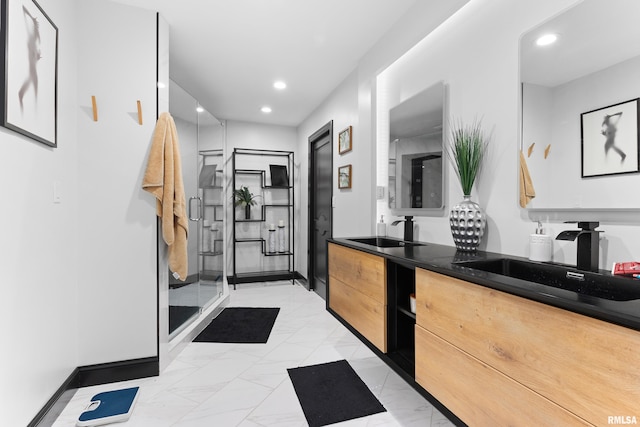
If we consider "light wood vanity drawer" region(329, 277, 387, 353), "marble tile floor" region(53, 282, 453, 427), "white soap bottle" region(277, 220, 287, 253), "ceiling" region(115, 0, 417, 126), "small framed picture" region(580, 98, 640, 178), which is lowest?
"marble tile floor" region(53, 282, 453, 427)

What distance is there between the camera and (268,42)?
8.37 ft

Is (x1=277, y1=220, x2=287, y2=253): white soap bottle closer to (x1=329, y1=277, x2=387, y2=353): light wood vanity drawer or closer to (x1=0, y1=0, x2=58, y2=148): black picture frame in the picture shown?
(x1=329, y1=277, x2=387, y2=353): light wood vanity drawer

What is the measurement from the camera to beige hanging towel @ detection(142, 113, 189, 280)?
6.80ft

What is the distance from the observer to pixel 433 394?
1.23 metres

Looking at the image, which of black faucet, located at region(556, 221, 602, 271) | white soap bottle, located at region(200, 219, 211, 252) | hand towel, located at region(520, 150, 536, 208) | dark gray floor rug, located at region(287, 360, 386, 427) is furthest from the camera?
white soap bottle, located at region(200, 219, 211, 252)

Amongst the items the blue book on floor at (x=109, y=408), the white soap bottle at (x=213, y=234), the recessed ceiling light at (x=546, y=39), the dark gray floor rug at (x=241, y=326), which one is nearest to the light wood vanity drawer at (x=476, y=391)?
the recessed ceiling light at (x=546, y=39)

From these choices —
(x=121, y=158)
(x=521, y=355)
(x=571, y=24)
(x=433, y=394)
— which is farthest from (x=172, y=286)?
(x=571, y=24)

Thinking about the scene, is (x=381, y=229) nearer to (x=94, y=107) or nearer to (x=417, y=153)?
(x=417, y=153)

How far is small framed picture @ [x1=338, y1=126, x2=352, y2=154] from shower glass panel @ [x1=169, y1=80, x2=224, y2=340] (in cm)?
144

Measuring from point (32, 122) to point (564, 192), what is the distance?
8.07 feet

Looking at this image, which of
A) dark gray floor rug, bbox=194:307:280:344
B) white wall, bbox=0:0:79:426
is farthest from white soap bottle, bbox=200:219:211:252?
white wall, bbox=0:0:79:426

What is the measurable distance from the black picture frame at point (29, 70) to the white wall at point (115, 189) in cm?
30

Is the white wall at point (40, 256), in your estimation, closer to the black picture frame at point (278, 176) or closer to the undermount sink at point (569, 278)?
the undermount sink at point (569, 278)

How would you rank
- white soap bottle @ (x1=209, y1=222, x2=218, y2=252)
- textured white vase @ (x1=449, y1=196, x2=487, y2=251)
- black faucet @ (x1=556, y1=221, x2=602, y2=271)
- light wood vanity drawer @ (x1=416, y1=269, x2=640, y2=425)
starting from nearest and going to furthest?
light wood vanity drawer @ (x1=416, y1=269, x2=640, y2=425)
black faucet @ (x1=556, y1=221, x2=602, y2=271)
textured white vase @ (x1=449, y1=196, x2=487, y2=251)
white soap bottle @ (x1=209, y1=222, x2=218, y2=252)
